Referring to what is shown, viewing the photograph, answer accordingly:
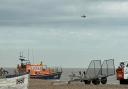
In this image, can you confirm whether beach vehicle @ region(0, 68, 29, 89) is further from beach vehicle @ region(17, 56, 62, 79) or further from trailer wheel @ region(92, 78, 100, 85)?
beach vehicle @ region(17, 56, 62, 79)

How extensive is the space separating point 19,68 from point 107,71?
30.1 metres

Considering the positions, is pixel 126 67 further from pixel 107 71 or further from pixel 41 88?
pixel 41 88

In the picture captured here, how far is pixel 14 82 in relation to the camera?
24.8 meters

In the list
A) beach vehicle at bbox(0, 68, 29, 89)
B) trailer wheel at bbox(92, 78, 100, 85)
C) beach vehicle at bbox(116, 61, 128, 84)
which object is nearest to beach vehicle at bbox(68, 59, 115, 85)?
trailer wheel at bbox(92, 78, 100, 85)

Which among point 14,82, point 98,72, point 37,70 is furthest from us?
point 37,70

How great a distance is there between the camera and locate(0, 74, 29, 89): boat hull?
24.7 metres

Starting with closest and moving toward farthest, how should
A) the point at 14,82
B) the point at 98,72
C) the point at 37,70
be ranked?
the point at 14,82 < the point at 98,72 < the point at 37,70

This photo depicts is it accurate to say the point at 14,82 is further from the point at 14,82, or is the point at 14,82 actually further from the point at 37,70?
the point at 37,70

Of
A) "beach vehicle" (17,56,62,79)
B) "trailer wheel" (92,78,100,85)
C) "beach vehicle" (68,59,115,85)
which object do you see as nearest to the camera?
"trailer wheel" (92,78,100,85)

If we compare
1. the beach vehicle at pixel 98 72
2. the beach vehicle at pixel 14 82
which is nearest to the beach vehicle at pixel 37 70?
the beach vehicle at pixel 98 72

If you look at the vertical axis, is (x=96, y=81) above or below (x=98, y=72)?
below

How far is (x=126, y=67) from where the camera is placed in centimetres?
4378

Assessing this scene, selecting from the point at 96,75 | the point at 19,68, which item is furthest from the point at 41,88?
the point at 19,68

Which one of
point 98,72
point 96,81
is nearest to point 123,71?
point 98,72
